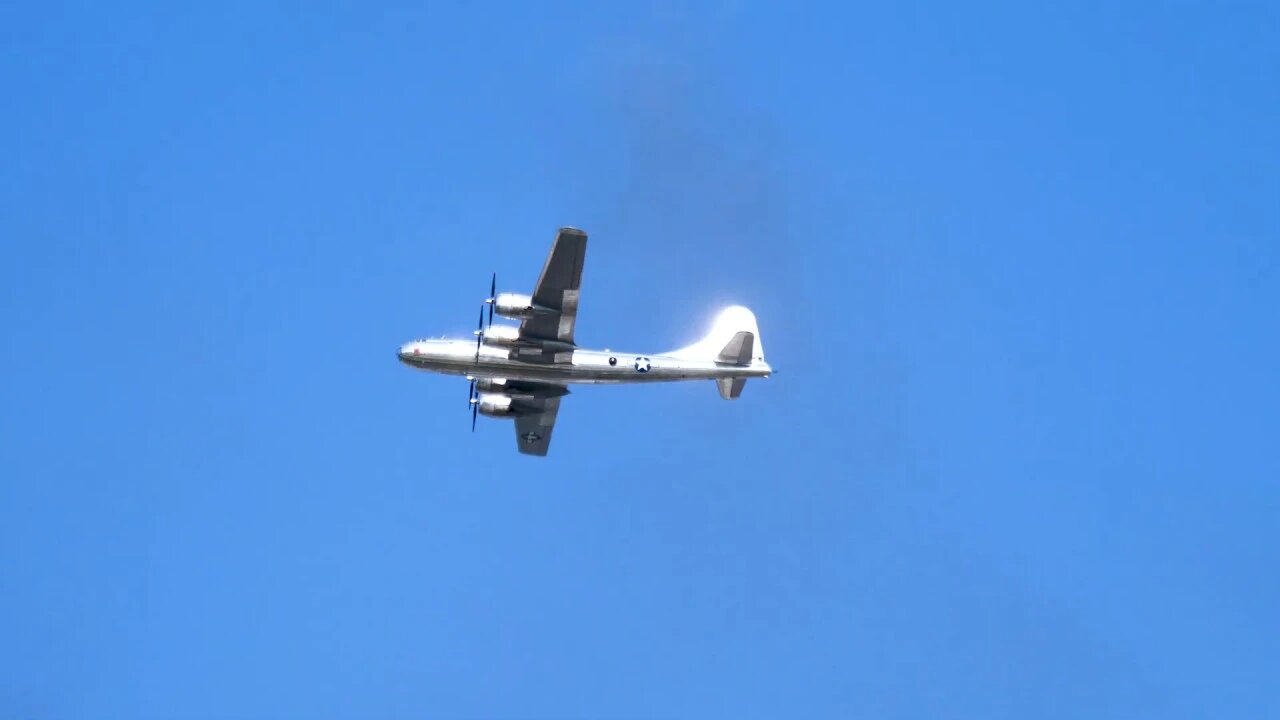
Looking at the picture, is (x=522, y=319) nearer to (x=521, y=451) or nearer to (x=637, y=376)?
(x=637, y=376)

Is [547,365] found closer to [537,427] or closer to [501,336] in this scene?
[501,336]

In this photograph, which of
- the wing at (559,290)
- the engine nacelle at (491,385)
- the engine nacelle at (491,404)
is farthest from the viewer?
the engine nacelle at (491,404)

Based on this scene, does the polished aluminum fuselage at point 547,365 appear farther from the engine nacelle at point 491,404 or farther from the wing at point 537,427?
the wing at point 537,427

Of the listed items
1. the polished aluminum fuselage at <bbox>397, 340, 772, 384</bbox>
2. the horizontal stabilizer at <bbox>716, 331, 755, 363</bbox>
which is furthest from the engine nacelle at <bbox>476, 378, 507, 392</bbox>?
the horizontal stabilizer at <bbox>716, 331, 755, 363</bbox>

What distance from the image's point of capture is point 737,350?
62.6 m

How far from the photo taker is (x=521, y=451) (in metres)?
67.6

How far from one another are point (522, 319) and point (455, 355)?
344cm

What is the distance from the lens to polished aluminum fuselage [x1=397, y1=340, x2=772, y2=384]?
60.6 metres

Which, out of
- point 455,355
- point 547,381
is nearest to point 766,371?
point 547,381

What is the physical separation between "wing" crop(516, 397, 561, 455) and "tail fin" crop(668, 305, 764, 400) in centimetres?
683

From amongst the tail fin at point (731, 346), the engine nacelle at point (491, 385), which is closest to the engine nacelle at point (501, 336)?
the engine nacelle at point (491, 385)

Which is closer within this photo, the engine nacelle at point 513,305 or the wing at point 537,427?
the engine nacelle at point 513,305

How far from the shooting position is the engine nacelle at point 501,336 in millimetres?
60531

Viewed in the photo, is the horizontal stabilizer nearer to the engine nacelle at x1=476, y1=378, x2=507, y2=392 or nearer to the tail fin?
the tail fin
